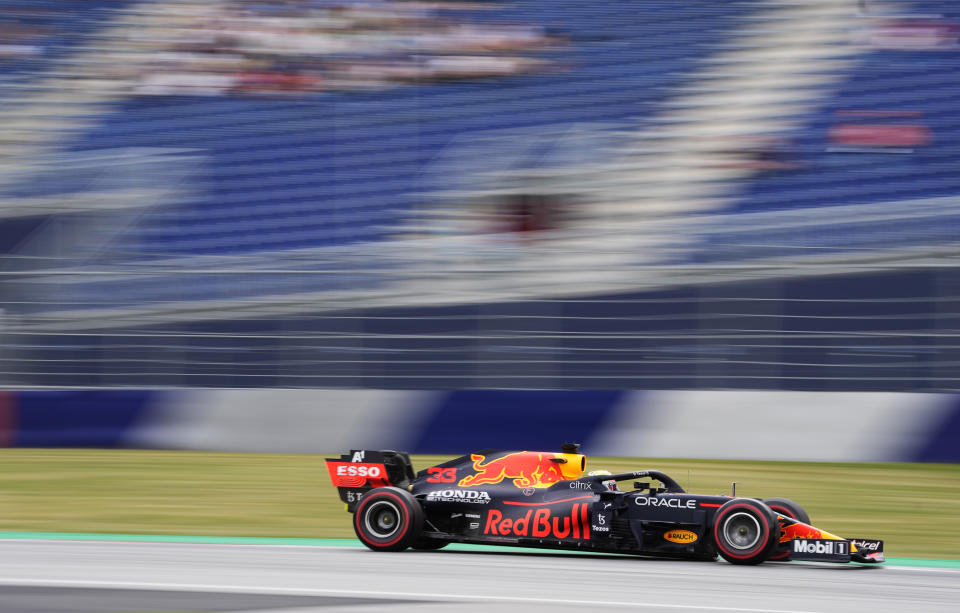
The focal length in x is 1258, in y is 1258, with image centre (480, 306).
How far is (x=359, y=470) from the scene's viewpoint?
23.7 feet

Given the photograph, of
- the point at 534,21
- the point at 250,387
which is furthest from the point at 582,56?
the point at 250,387

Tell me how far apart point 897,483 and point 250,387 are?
5.40 m

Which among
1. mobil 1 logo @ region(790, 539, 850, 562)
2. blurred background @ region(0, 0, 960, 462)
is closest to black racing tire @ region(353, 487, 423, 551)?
mobil 1 logo @ region(790, 539, 850, 562)

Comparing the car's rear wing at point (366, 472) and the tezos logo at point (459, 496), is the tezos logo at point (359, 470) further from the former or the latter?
the tezos logo at point (459, 496)

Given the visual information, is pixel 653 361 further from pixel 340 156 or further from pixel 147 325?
pixel 340 156

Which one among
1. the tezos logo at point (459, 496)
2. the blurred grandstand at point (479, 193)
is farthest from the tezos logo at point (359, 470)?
the blurred grandstand at point (479, 193)

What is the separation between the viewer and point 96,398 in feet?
36.5

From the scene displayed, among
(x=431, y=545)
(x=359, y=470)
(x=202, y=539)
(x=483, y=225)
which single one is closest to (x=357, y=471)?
(x=359, y=470)

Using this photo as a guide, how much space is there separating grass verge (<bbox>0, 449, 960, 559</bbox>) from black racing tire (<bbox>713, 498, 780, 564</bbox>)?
4.60ft

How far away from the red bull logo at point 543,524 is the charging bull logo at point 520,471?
0.18 metres

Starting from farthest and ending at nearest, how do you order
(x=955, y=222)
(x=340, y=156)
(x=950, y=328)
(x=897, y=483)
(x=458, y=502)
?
1. (x=340, y=156)
2. (x=955, y=222)
3. (x=950, y=328)
4. (x=897, y=483)
5. (x=458, y=502)

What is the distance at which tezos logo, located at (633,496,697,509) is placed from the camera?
21.3ft

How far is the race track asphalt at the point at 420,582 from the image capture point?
17.1 feet

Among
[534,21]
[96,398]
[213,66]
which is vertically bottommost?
[96,398]
